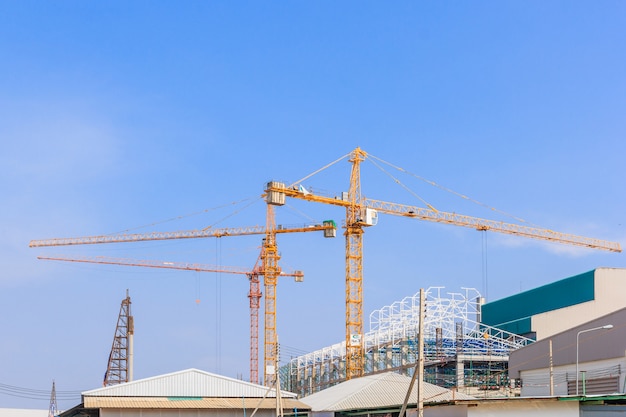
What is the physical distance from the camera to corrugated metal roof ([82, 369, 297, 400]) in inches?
2854

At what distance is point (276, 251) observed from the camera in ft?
562

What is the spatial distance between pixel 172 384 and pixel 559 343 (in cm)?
3288

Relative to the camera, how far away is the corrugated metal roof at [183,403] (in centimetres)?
7000

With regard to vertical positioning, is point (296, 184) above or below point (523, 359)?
above

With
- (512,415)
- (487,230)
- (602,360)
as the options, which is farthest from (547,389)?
(487,230)

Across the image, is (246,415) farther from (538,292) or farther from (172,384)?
(538,292)

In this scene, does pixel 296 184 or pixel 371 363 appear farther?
pixel 296 184

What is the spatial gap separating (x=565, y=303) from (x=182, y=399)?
168 ft

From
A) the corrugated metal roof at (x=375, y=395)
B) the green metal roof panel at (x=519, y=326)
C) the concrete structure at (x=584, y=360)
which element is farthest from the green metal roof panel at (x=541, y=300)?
the concrete structure at (x=584, y=360)

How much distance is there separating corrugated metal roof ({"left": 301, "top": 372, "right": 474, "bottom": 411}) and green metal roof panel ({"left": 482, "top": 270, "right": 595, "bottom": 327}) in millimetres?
39038

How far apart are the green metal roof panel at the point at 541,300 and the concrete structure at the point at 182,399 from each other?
4175cm

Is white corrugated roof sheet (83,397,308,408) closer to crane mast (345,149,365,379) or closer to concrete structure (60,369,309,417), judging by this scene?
concrete structure (60,369,309,417)

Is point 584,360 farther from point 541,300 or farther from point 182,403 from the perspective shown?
point 541,300

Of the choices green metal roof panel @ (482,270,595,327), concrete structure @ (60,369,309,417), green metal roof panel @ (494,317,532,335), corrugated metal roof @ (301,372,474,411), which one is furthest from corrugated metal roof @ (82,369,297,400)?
green metal roof panel @ (494,317,532,335)
